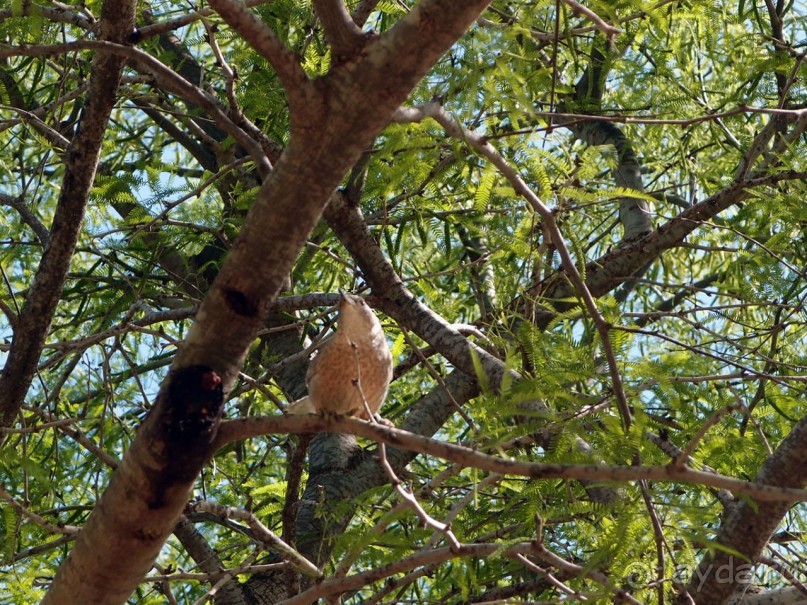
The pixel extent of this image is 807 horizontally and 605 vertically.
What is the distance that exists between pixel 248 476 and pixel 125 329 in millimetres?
1519

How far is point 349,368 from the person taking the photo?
3273 mm

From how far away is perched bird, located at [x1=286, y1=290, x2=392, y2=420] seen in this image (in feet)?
10.7

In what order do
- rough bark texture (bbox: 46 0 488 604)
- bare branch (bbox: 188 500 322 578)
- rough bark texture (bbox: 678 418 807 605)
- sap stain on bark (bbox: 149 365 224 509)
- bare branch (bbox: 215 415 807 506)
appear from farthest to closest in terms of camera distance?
rough bark texture (bbox: 678 418 807 605) < bare branch (bbox: 188 500 322 578) < sap stain on bark (bbox: 149 365 224 509) < rough bark texture (bbox: 46 0 488 604) < bare branch (bbox: 215 415 807 506)

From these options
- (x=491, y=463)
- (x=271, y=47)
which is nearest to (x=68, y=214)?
(x=271, y=47)

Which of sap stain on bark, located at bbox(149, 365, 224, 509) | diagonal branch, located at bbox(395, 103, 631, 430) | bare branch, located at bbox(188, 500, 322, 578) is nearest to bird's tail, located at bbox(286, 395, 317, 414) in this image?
bare branch, located at bbox(188, 500, 322, 578)

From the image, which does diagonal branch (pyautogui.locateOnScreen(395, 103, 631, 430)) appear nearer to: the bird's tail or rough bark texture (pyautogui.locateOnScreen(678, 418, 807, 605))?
rough bark texture (pyautogui.locateOnScreen(678, 418, 807, 605))

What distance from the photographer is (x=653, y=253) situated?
5016 millimetres

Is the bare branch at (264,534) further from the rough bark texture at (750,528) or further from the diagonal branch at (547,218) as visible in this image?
the rough bark texture at (750,528)

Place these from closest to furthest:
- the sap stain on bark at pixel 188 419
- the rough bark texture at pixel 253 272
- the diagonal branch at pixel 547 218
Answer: the rough bark texture at pixel 253 272, the sap stain on bark at pixel 188 419, the diagonal branch at pixel 547 218

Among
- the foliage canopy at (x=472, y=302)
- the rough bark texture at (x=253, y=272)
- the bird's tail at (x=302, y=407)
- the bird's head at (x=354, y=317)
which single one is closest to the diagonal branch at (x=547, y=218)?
the foliage canopy at (x=472, y=302)

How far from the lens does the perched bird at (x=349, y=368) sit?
327 centimetres

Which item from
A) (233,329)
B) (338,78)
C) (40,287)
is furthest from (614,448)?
(40,287)

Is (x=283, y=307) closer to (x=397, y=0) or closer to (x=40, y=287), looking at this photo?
(x=40, y=287)

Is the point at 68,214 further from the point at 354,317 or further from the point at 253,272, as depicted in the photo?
the point at 253,272
